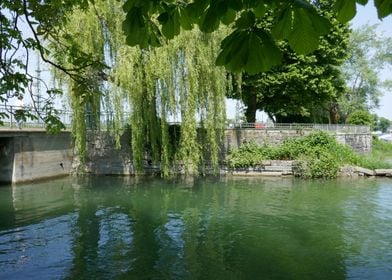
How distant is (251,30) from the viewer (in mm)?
1444

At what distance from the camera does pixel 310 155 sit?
21781mm

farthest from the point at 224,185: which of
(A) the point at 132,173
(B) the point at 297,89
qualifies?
(B) the point at 297,89

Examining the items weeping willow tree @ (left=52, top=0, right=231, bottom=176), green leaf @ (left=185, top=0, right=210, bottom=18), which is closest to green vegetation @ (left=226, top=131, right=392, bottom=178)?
weeping willow tree @ (left=52, top=0, right=231, bottom=176)

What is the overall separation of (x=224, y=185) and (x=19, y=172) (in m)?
9.03

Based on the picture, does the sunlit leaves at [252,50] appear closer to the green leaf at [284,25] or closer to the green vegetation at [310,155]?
the green leaf at [284,25]

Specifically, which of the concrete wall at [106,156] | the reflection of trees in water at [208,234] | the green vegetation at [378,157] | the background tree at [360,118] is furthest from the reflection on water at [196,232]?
A: the background tree at [360,118]

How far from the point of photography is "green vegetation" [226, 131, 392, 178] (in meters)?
21.1

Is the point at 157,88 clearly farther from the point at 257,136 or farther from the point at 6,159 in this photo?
the point at 6,159

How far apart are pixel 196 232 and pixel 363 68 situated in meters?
31.1

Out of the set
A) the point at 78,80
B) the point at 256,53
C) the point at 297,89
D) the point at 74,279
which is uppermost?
the point at 297,89

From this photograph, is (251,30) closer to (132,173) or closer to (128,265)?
(128,265)

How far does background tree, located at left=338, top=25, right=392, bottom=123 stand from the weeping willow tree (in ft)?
66.6

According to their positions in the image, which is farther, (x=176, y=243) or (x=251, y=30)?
(x=176, y=243)

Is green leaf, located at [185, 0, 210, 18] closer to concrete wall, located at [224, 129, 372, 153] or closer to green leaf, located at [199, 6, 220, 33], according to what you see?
green leaf, located at [199, 6, 220, 33]
